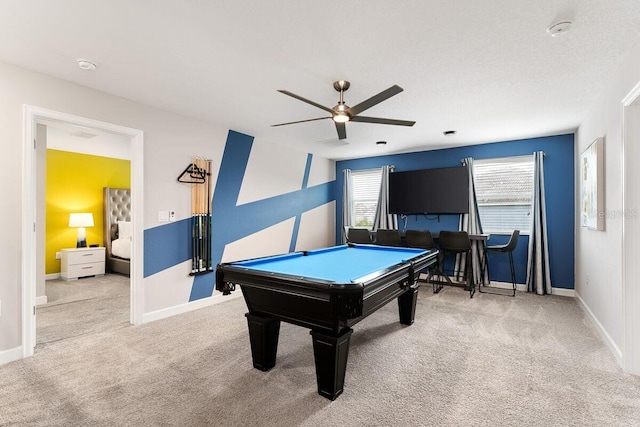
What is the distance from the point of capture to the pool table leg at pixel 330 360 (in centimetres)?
192

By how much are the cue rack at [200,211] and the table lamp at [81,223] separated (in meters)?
3.45

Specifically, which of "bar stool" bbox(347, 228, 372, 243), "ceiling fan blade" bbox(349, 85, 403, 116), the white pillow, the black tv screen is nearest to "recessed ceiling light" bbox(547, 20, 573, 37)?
"ceiling fan blade" bbox(349, 85, 403, 116)

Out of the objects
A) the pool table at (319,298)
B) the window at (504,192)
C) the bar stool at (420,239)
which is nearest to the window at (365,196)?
the bar stool at (420,239)

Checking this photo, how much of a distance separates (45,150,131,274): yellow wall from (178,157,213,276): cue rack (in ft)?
12.4

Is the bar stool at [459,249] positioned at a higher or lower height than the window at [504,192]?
lower

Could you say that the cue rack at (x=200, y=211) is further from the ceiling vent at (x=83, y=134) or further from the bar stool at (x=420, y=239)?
the bar stool at (x=420, y=239)

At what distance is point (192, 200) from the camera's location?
12.7 ft

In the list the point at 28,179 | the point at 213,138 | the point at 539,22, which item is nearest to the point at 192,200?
the point at 213,138

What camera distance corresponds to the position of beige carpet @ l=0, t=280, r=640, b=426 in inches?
70.2

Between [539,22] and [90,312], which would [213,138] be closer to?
[90,312]

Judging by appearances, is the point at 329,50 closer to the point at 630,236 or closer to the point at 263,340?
the point at 263,340

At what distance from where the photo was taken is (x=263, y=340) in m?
2.30

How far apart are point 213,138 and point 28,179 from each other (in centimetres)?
200

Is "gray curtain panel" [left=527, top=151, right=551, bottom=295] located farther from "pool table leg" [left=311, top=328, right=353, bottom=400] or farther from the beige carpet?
"pool table leg" [left=311, top=328, right=353, bottom=400]
